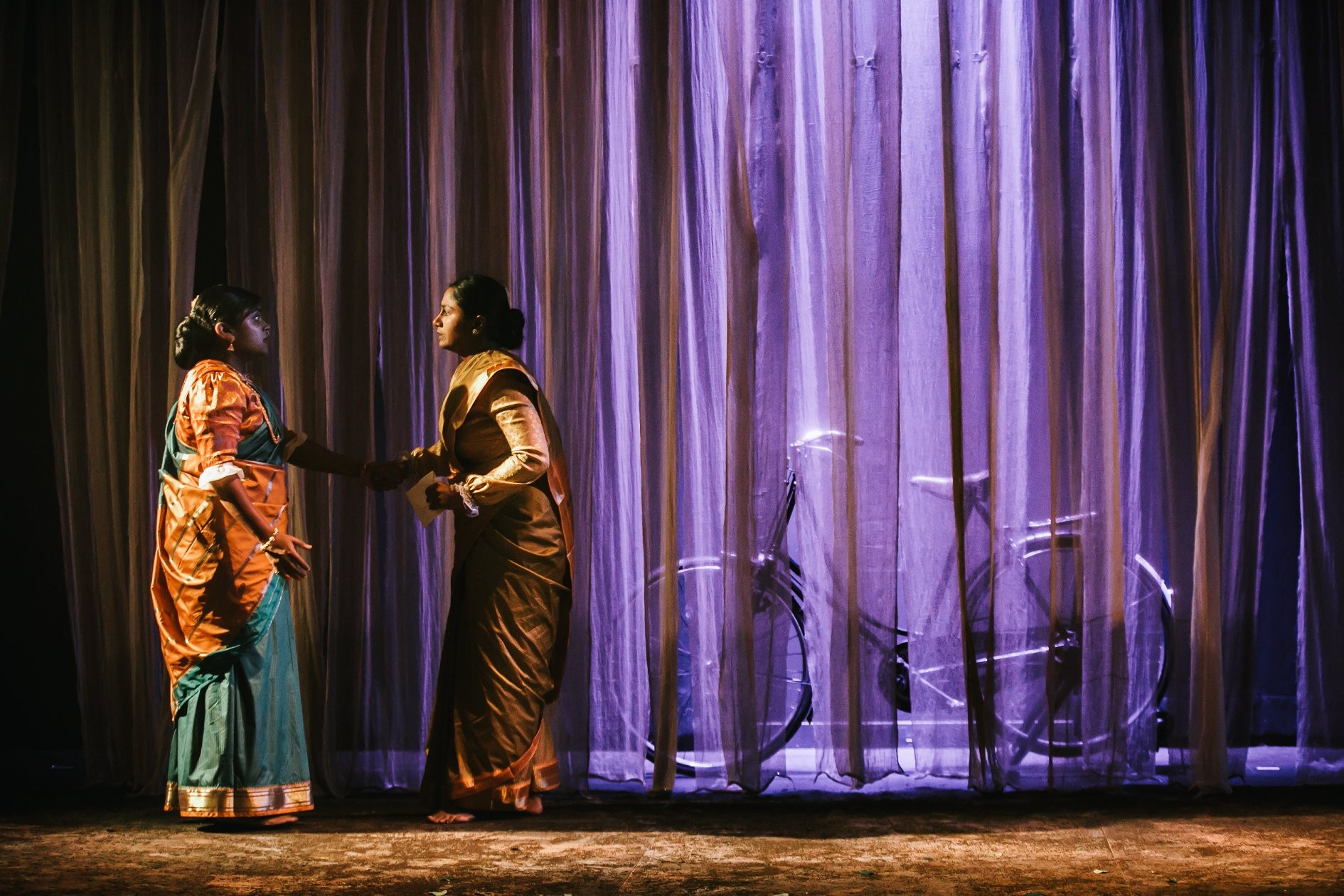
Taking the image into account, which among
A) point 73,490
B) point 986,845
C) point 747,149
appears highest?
point 747,149

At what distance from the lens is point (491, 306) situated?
3.16m

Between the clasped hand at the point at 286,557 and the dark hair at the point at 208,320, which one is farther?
the dark hair at the point at 208,320

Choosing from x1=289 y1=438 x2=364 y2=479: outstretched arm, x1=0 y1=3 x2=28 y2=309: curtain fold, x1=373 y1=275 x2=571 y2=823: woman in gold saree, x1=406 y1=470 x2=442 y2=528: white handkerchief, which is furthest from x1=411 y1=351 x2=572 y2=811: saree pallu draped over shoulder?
x1=0 y1=3 x2=28 y2=309: curtain fold

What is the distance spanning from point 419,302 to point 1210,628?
2437 mm

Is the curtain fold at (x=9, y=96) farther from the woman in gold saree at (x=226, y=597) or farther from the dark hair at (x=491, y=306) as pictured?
the dark hair at (x=491, y=306)

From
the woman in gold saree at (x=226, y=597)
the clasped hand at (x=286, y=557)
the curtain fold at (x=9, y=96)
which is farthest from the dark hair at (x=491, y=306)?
the curtain fold at (x=9, y=96)

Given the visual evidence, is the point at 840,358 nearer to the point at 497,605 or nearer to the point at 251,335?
the point at 497,605

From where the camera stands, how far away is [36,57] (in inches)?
151

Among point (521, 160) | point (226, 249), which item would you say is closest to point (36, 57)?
point (226, 249)

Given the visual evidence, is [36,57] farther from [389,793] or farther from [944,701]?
[944,701]

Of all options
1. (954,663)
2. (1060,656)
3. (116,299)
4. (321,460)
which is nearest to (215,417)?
(321,460)

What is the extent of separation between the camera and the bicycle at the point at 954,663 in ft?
11.1

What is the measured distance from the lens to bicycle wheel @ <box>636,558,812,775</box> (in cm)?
340

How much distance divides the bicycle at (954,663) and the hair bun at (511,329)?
780 mm
